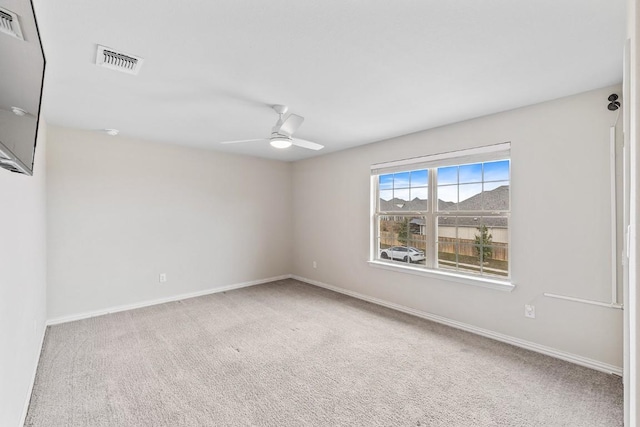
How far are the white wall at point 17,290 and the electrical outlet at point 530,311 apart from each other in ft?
12.8

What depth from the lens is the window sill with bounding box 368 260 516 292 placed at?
10.2 feet

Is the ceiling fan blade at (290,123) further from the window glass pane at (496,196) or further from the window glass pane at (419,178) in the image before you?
the window glass pane at (496,196)

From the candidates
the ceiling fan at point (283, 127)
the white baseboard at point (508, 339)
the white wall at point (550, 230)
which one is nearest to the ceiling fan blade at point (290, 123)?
the ceiling fan at point (283, 127)

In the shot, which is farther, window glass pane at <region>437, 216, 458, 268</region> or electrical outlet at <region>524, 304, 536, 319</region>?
window glass pane at <region>437, 216, 458, 268</region>

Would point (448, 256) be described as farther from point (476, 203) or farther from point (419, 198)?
point (419, 198)

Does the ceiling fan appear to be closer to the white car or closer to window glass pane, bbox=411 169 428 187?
window glass pane, bbox=411 169 428 187

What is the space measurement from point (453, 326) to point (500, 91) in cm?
255

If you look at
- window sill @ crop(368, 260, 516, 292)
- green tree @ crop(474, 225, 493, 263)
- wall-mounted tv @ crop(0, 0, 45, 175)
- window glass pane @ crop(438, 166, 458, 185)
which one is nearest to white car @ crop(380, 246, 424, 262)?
window sill @ crop(368, 260, 516, 292)

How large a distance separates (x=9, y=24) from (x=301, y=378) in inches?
101

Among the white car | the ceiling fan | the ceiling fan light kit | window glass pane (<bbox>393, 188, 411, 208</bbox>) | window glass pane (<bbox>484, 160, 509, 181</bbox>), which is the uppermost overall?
the ceiling fan

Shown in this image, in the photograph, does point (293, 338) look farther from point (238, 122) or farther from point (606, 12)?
point (606, 12)

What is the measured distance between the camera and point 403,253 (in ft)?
13.9

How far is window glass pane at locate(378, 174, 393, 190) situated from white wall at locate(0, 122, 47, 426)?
3.88 meters

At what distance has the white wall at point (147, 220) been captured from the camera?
3684 millimetres
